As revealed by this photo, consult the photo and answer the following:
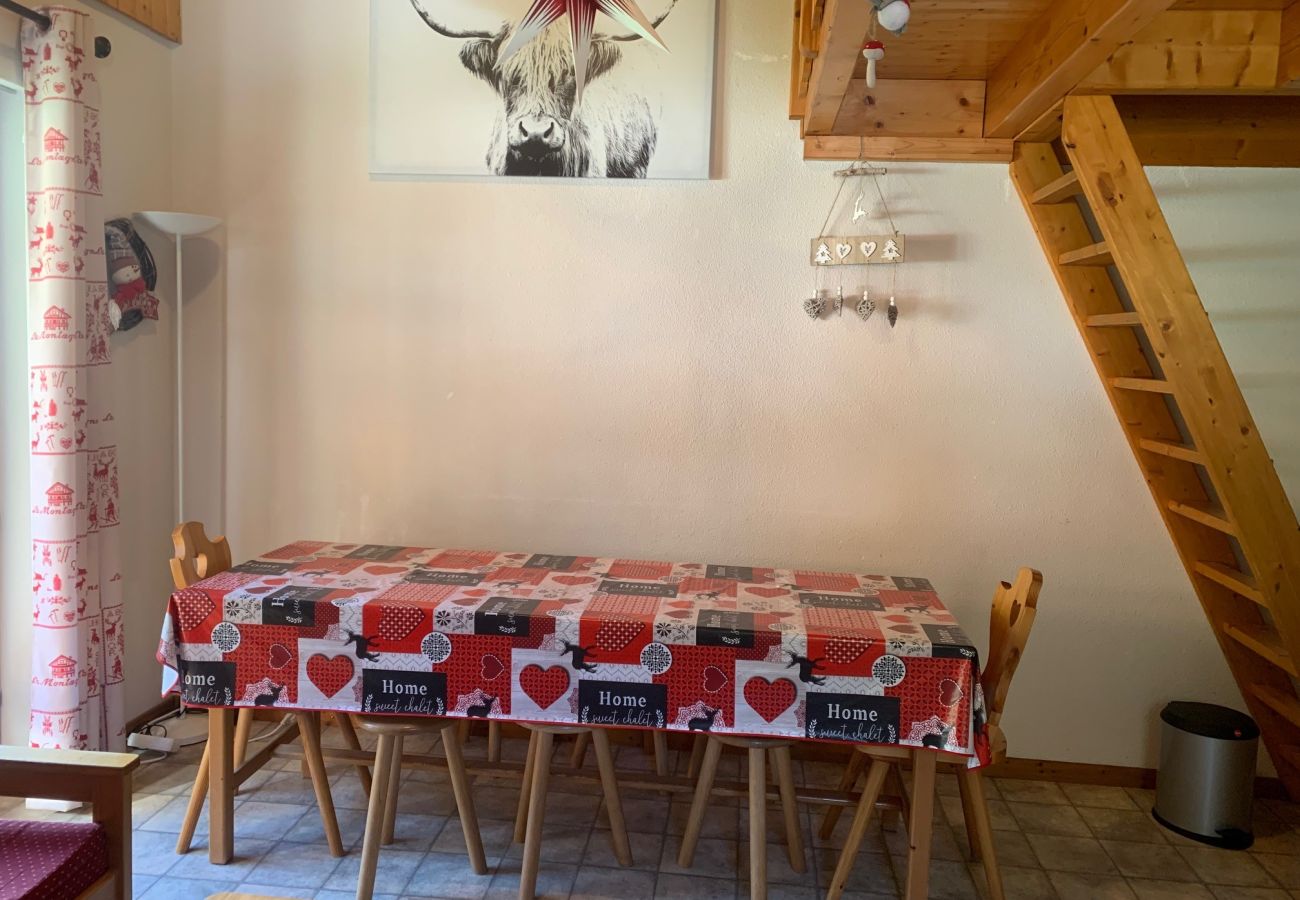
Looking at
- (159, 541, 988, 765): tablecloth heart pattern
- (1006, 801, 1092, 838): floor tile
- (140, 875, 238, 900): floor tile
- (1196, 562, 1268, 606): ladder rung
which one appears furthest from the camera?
(1006, 801, 1092, 838): floor tile

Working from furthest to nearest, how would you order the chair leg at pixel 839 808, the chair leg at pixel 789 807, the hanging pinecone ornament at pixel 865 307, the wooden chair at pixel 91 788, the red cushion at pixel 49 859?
the hanging pinecone ornament at pixel 865 307
the chair leg at pixel 839 808
the chair leg at pixel 789 807
the wooden chair at pixel 91 788
the red cushion at pixel 49 859

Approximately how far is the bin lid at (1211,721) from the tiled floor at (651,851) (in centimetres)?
33

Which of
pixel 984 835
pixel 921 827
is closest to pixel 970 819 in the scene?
pixel 984 835

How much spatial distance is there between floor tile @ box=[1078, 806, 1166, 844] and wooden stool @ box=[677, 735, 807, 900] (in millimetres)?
961

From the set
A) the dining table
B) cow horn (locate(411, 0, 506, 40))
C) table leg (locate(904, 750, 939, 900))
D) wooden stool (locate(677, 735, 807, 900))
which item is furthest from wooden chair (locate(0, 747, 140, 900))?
cow horn (locate(411, 0, 506, 40))

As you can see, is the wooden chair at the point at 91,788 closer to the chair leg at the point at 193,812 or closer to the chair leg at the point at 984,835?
the chair leg at the point at 193,812

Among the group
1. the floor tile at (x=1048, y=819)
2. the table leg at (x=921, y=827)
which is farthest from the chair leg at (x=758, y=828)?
the floor tile at (x=1048, y=819)

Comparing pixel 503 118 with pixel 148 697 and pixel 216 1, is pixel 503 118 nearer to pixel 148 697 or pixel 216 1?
pixel 216 1

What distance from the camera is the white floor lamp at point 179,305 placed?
295cm

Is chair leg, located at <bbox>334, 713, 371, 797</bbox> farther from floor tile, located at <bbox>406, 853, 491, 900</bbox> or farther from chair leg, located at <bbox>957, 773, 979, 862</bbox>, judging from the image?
chair leg, located at <bbox>957, 773, 979, 862</bbox>

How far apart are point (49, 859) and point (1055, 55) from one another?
2.85 metres

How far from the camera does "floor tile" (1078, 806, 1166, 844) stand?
274 centimetres

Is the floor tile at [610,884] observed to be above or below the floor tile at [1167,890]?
above

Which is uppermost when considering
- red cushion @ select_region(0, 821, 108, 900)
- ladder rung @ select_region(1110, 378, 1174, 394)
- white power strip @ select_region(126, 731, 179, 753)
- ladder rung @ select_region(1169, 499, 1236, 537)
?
ladder rung @ select_region(1110, 378, 1174, 394)
